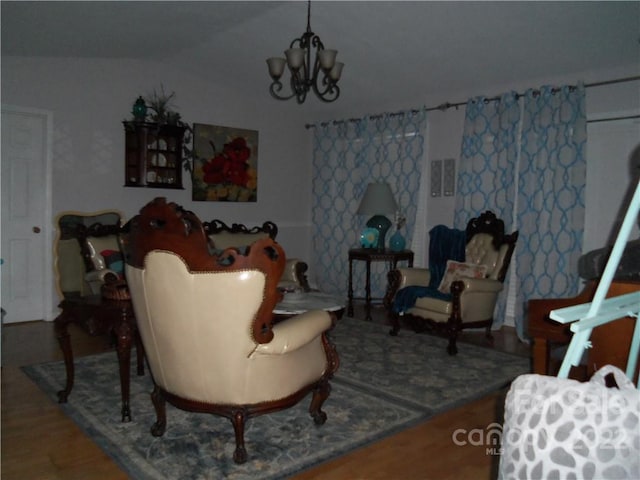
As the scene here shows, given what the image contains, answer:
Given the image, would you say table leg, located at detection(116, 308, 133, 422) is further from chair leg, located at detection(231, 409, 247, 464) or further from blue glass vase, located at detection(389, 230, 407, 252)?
blue glass vase, located at detection(389, 230, 407, 252)

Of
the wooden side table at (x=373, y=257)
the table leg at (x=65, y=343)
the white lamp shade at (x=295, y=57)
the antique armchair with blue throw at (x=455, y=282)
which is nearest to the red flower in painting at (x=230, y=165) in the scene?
the wooden side table at (x=373, y=257)

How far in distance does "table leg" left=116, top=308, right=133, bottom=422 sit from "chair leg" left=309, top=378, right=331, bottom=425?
0.99 metres

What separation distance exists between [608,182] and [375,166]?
2.66m

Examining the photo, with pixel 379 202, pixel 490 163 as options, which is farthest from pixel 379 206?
pixel 490 163

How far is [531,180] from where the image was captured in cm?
472

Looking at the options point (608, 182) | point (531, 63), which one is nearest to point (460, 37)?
point (531, 63)

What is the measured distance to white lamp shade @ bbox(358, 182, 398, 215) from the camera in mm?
5613

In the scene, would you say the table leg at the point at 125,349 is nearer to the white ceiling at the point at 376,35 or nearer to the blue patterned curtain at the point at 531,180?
the white ceiling at the point at 376,35

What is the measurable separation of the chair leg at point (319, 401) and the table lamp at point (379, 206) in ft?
10.4

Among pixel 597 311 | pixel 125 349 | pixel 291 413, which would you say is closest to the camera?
pixel 597 311

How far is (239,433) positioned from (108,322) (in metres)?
0.99

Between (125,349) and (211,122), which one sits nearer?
(125,349)

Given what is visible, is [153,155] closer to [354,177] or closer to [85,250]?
[85,250]

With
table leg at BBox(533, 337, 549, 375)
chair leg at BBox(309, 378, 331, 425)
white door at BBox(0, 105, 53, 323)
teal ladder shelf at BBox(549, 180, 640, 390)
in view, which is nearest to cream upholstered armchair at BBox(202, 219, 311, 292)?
white door at BBox(0, 105, 53, 323)
